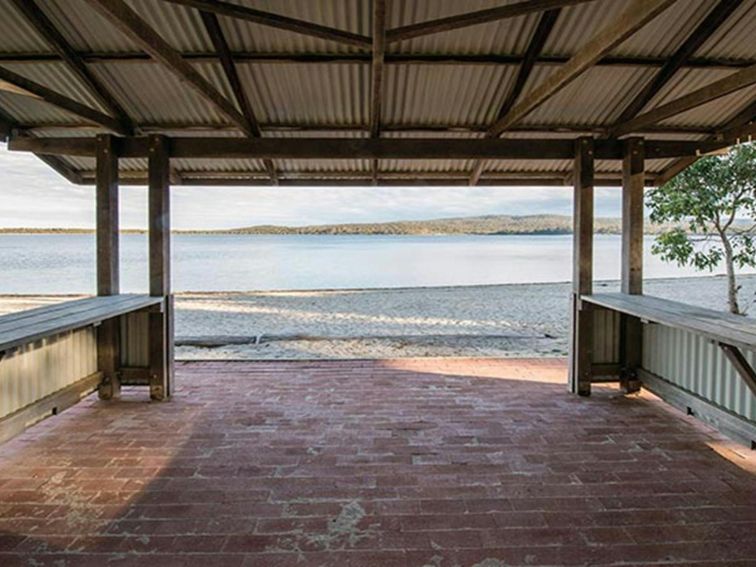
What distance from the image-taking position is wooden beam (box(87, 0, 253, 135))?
8.56ft

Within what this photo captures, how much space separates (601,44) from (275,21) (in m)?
1.99

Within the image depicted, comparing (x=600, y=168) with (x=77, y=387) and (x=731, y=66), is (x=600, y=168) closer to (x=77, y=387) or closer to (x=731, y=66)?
(x=731, y=66)

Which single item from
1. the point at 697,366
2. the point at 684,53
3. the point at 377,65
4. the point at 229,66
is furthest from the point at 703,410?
the point at 229,66

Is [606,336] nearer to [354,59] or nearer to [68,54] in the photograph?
[354,59]

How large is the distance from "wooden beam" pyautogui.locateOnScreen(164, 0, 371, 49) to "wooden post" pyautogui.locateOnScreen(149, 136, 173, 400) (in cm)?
191

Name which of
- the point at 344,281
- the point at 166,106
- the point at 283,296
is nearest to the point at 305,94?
the point at 166,106

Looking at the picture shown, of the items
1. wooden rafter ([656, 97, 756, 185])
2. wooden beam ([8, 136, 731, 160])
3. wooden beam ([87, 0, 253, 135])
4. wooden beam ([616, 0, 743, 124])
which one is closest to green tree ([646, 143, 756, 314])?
wooden rafter ([656, 97, 756, 185])

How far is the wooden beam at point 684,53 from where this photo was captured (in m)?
3.46

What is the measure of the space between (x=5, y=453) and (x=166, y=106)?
310 centimetres

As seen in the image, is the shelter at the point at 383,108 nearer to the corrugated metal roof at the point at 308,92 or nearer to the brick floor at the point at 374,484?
the corrugated metal roof at the point at 308,92

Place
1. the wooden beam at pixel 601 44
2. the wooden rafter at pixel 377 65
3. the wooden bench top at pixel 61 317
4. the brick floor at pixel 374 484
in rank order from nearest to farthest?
the brick floor at pixel 374 484 < the wooden beam at pixel 601 44 < the wooden rafter at pixel 377 65 < the wooden bench top at pixel 61 317

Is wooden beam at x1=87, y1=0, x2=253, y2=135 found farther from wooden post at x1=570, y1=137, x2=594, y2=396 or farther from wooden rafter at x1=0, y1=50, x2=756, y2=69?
wooden post at x1=570, y1=137, x2=594, y2=396

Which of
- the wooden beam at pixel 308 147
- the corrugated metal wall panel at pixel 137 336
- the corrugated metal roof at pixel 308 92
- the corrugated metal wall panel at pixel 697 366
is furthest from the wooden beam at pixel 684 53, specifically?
the corrugated metal wall panel at pixel 137 336

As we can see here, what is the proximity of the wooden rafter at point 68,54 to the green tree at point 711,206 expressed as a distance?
300 inches
